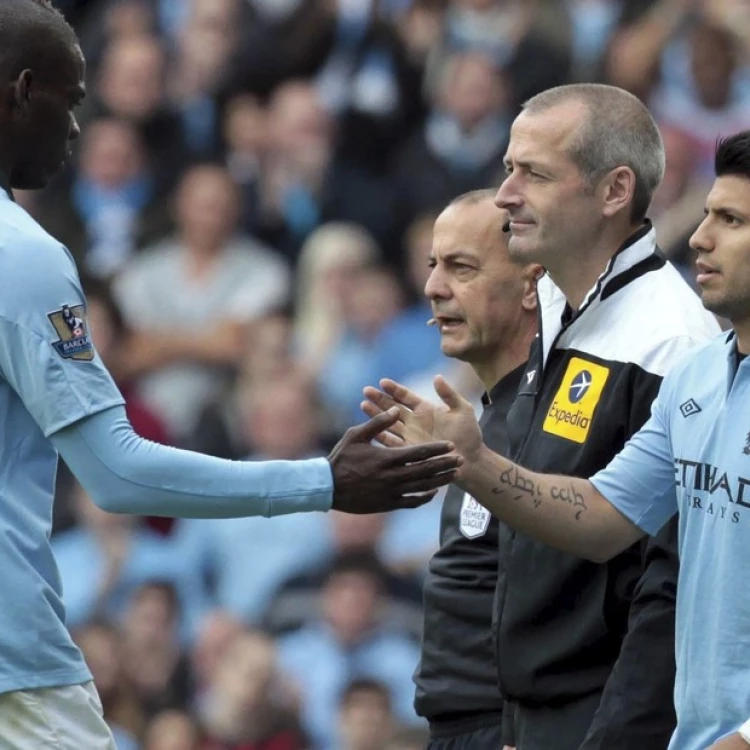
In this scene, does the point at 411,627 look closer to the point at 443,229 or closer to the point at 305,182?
the point at 305,182

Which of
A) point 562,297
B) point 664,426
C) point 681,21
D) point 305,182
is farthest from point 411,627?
point 664,426

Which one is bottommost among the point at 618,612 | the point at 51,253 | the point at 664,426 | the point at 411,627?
the point at 411,627

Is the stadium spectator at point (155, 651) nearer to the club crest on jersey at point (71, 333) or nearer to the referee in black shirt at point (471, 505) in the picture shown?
the referee in black shirt at point (471, 505)

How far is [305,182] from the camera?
26.5 ft

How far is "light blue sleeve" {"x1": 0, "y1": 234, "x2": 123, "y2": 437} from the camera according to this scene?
289cm

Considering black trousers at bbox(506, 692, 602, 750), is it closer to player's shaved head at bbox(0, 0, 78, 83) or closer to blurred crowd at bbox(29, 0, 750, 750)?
player's shaved head at bbox(0, 0, 78, 83)

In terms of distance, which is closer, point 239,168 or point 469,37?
point 469,37

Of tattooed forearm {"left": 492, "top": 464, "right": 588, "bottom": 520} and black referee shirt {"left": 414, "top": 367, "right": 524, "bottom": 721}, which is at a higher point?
tattooed forearm {"left": 492, "top": 464, "right": 588, "bottom": 520}

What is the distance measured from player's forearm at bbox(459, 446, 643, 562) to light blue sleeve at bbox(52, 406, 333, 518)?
43 centimetres

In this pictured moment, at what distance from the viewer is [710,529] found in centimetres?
303

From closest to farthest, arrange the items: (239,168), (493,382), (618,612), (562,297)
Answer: (618,612) < (562,297) < (493,382) < (239,168)

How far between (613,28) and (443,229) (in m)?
3.39

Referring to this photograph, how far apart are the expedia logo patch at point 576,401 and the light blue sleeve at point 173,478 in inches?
28.1

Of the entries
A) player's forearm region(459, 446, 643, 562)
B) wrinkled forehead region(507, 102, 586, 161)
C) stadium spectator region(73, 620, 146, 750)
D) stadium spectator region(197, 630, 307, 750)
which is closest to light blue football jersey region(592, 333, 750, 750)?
player's forearm region(459, 446, 643, 562)
